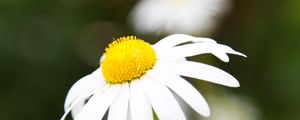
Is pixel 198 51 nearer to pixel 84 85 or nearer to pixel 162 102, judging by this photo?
pixel 162 102

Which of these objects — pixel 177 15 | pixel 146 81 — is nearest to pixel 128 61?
pixel 146 81

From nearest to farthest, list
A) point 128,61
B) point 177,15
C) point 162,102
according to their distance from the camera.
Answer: point 162,102 < point 128,61 < point 177,15

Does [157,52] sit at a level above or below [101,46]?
above

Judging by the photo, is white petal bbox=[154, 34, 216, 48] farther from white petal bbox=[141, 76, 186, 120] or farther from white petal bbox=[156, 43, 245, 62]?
white petal bbox=[141, 76, 186, 120]
